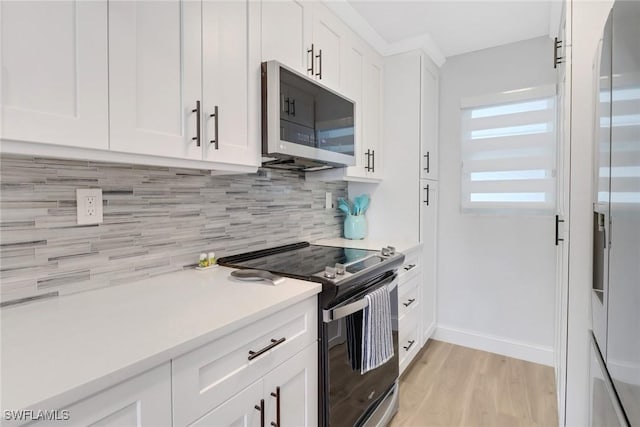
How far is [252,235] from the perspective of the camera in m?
1.83

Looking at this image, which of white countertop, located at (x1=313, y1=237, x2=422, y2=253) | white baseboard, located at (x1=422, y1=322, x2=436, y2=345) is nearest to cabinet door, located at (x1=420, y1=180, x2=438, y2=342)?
white baseboard, located at (x1=422, y1=322, x2=436, y2=345)

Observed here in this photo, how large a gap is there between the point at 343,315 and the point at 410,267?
1.09 meters

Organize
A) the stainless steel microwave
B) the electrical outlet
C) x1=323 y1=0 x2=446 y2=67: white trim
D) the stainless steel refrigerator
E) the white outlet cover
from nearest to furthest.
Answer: the stainless steel refrigerator → the white outlet cover → the stainless steel microwave → x1=323 y1=0 x2=446 y2=67: white trim → the electrical outlet

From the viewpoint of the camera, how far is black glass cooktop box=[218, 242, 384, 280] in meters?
1.47

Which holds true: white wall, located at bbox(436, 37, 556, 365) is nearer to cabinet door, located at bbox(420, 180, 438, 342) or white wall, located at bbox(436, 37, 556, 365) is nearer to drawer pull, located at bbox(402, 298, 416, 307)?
cabinet door, located at bbox(420, 180, 438, 342)

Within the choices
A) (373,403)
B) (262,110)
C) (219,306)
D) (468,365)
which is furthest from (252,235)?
(468,365)

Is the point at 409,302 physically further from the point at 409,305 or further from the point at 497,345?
the point at 497,345

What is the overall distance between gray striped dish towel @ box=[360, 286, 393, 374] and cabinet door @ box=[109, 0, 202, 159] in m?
1.02

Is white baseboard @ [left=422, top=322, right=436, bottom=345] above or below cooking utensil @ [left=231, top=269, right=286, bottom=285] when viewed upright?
below

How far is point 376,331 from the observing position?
157cm

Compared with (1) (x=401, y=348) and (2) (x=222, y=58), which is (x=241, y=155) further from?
(1) (x=401, y=348)

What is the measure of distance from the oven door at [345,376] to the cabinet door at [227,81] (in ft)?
2.53

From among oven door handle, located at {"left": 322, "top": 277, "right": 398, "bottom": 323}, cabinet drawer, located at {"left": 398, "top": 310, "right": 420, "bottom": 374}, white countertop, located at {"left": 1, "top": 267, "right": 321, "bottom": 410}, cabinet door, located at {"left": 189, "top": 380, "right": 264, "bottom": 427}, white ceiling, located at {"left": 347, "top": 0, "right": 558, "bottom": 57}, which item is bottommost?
cabinet drawer, located at {"left": 398, "top": 310, "right": 420, "bottom": 374}

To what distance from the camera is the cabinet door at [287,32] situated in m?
1.49
